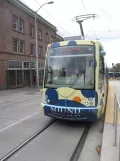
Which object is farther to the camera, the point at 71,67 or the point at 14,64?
the point at 14,64

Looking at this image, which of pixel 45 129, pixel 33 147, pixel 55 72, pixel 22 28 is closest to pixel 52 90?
pixel 55 72

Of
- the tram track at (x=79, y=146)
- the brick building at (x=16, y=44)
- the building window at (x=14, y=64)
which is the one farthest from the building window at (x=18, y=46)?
the tram track at (x=79, y=146)

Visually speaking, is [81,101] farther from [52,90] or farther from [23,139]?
[23,139]

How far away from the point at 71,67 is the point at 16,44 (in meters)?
21.2

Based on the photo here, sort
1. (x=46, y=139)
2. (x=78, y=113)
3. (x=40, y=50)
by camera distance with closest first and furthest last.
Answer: (x=46, y=139) → (x=78, y=113) → (x=40, y=50)

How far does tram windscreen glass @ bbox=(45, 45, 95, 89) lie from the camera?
684 centimetres

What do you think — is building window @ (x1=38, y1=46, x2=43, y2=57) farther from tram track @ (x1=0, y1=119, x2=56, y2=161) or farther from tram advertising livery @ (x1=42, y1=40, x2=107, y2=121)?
tram track @ (x1=0, y1=119, x2=56, y2=161)

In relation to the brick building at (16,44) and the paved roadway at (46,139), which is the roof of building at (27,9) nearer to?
the brick building at (16,44)

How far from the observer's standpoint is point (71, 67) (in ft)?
23.3

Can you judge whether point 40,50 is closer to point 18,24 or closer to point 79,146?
point 18,24

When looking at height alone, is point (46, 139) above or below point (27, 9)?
below

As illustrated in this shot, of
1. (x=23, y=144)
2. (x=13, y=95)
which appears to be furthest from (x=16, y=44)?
(x=23, y=144)

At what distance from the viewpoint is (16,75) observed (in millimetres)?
26500

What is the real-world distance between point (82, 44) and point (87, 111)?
2297 millimetres
